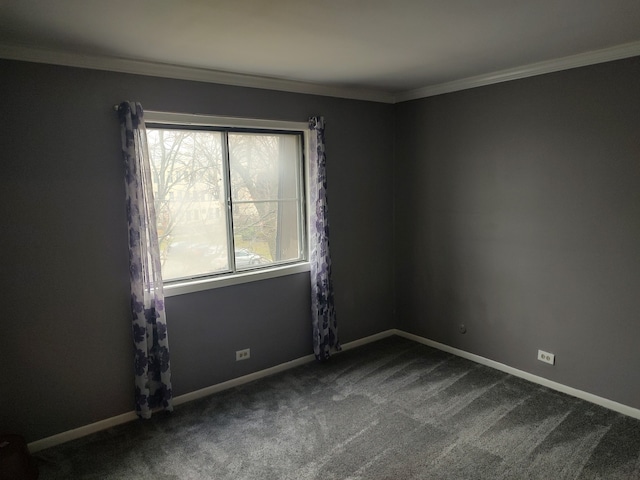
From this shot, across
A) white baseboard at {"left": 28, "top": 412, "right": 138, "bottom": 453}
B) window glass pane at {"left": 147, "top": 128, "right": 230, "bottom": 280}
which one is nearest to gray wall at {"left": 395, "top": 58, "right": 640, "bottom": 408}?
window glass pane at {"left": 147, "top": 128, "right": 230, "bottom": 280}

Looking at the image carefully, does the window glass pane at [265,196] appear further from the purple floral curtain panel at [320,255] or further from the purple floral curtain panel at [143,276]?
the purple floral curtain panel at [143,276]

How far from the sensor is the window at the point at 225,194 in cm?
305

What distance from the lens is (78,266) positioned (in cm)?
267

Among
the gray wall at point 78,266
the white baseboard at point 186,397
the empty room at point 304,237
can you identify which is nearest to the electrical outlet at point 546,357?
the empty room at point 304,237

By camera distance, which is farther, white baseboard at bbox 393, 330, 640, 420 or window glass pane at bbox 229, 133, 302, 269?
window glass pane at bbox 229, 133, 302, 269

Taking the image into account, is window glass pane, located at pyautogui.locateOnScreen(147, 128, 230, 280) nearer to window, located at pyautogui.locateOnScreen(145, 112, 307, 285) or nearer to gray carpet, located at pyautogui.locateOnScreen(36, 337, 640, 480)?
window, located at pyautogui.locateOnScreen(145, 112, 307, 285)

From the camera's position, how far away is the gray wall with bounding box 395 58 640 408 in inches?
110

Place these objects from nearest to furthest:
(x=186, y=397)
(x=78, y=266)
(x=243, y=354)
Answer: (x=78, y=266), (x=186, y=397), (x=243, y=354)

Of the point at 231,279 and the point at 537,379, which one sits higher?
the point at 231,279

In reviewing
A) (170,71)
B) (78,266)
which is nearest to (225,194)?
(170,71)

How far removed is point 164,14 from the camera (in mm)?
1940

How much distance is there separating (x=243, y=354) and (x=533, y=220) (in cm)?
253

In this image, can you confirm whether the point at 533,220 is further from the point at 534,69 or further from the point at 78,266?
the point at 78,266

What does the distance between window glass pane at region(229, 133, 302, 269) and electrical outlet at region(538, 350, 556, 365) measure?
2.13 meters
